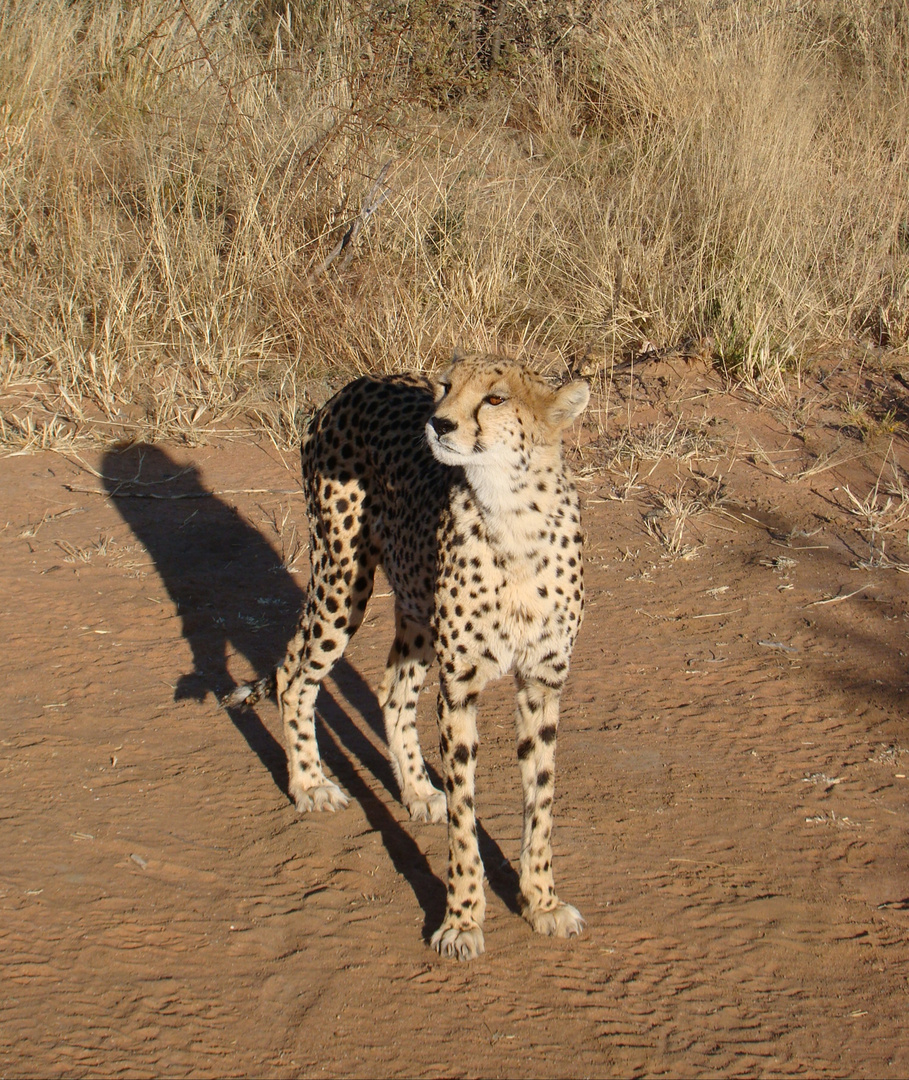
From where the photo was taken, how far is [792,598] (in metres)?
4.51

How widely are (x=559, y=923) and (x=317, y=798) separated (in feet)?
2.84

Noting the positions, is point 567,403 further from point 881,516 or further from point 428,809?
point 881,516

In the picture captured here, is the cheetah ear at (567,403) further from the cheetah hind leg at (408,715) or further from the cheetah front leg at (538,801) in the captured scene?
the cheetah hind leg at (408,715)

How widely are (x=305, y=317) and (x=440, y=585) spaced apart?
401cm

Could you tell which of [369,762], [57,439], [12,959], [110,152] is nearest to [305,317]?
[57,439]

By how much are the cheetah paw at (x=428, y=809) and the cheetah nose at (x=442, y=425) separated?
4.02 ft

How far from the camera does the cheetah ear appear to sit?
268cm

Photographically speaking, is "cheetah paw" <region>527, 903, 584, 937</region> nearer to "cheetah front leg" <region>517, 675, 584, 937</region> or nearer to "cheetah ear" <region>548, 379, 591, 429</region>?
"cheetah front leg" <region>517, 675, 584, 937</region>

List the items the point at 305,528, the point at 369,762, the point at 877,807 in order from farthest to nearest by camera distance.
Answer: the point at 305,528 < the point at 369,762 < the point at 877,807

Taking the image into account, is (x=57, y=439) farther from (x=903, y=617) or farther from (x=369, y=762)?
(x=903, y=617)

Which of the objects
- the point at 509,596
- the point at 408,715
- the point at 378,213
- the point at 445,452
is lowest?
the point at 408,715

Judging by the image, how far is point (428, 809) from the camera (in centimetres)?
329

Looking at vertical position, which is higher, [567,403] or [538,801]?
[567,403]


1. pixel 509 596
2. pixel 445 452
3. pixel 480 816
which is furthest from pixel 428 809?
pixel 445 452
